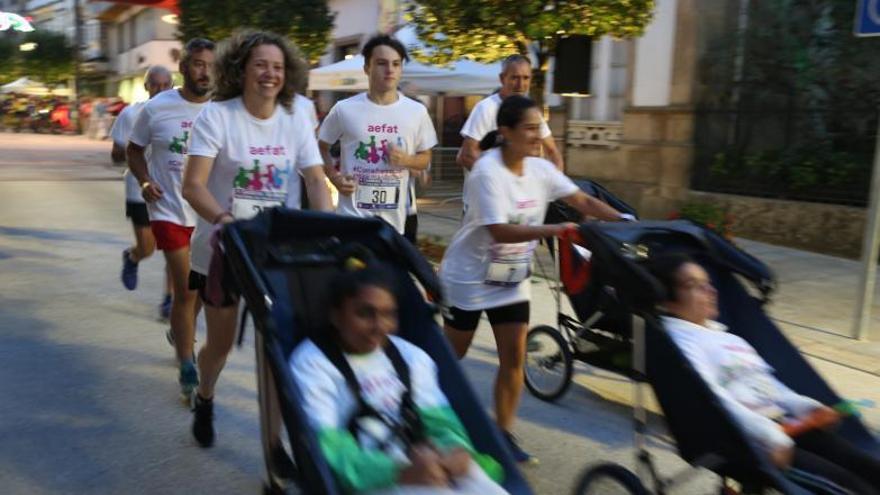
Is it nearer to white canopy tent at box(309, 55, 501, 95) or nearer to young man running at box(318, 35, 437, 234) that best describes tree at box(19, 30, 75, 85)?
white canopy tent at box(309, 55, 501, 95)

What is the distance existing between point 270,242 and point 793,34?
9.51 meters

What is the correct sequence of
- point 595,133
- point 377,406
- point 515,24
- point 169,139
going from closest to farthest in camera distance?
1. point 377,406
2. point 169,139
3. point 515,24
4. point 595,133

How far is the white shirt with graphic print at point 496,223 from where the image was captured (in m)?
3.67

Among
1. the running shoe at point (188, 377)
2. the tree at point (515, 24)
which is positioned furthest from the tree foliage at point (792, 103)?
the running shoe at point (188, 377)

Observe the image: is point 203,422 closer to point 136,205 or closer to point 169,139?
point 169,139

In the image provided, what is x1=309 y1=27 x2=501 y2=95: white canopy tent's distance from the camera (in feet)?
43.2

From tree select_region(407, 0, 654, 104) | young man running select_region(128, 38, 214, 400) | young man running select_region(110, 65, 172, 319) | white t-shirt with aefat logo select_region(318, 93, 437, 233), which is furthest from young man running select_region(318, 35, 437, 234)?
tree select_region(407, 0, 654, 104)

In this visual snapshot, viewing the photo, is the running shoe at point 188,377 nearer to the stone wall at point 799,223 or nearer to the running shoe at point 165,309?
the running shoe at point 165,309

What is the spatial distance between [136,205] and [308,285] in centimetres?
393

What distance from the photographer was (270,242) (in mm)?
3139

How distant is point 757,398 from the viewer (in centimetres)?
293

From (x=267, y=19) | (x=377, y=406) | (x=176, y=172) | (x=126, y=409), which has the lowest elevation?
(x=126, y=409)

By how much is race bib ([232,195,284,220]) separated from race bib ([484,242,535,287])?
1001 mm

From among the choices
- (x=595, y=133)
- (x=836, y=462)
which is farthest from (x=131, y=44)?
(x=836, y=462)
